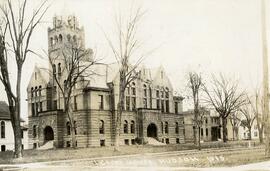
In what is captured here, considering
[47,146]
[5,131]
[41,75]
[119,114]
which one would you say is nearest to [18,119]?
[41,75]

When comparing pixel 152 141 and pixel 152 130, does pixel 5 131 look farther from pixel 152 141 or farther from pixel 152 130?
pixel 152 141

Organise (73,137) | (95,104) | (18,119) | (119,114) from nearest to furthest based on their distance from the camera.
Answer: (18,119), (119,114), (73,137), (95,104)

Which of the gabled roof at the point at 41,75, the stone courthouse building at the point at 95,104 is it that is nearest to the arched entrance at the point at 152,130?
the stone courthouse building at the point at 95,104

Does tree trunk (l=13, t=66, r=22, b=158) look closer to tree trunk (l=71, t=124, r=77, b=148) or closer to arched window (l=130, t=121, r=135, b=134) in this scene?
tree trunk (l=71, t=124, r=77, b=148)

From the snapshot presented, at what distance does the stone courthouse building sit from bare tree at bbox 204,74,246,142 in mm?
1963

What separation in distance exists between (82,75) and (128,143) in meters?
3.50

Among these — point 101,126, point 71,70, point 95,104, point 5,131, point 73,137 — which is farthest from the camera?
point 5,131

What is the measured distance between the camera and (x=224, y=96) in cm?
1964

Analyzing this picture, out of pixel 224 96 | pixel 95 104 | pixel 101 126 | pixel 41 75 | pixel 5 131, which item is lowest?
pixel 5 131

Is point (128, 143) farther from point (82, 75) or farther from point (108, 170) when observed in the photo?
point (108, 170)

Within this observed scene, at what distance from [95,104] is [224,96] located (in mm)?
5807

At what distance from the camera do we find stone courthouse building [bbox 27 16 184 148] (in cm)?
1895

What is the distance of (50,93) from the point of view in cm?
2048

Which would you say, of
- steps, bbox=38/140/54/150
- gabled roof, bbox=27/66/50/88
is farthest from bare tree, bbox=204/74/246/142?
steps, bbox=38/140/54/150
